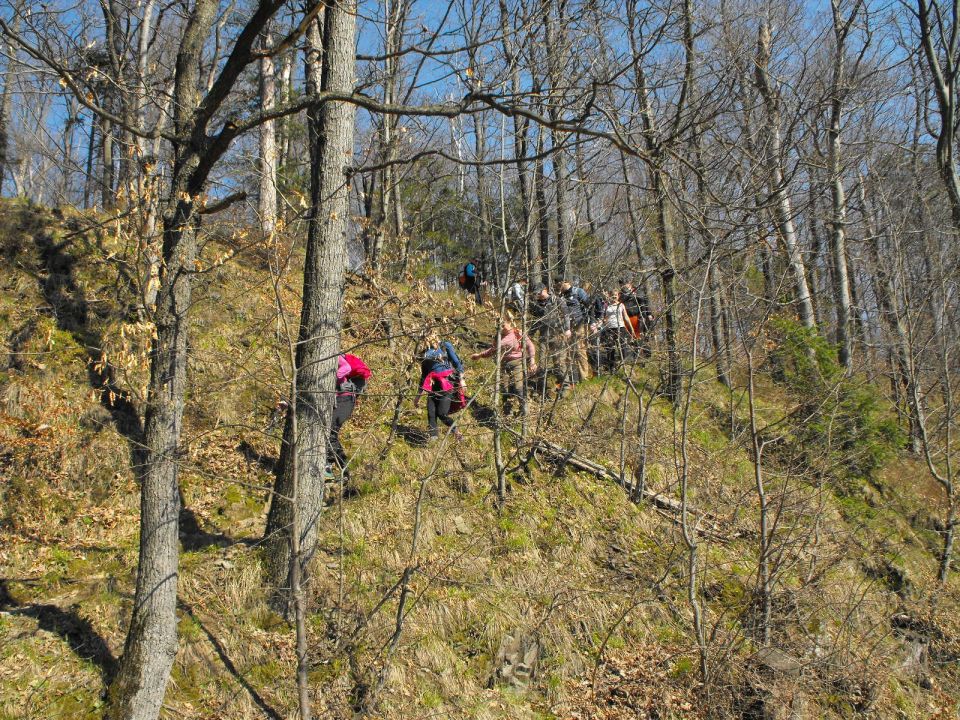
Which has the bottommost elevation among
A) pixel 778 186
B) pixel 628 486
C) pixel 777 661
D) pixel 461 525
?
pixel 777 661

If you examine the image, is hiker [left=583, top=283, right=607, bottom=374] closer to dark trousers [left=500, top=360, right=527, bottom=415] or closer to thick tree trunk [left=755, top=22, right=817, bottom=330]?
dark trousers [left=500, top=360, right=527, bottom=415]

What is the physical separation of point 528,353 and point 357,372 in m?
2.19

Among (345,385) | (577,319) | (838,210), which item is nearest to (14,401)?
(345,385)

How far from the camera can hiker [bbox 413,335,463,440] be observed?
8.11 meters

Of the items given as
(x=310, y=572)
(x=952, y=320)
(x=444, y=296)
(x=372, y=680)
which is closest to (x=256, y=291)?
(x=444, y=296)

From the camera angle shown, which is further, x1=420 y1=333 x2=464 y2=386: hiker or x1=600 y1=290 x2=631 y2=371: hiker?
x1=600 y1=290 x2=631 y2=371: hiker

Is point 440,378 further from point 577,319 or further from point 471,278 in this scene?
point 471,278

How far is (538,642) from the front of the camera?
6.51m

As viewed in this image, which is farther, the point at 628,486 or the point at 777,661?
the point at 628,486

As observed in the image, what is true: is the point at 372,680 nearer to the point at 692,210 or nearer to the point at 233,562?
the point at 233,562

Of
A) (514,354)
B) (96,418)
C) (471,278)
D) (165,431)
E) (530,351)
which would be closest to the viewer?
(165,431)

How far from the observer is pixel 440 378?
26.7 feet

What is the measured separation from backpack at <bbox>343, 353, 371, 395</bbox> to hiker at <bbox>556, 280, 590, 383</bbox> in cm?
262

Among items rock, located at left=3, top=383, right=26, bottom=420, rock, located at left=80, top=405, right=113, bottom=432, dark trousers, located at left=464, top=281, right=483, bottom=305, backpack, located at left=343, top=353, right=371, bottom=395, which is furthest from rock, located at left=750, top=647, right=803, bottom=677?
rock, located at left=3, top=383, right=26, bottom=420
